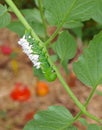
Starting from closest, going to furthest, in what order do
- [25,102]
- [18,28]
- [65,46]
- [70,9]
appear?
[70,9], [65,46], [18,28], [25,102]

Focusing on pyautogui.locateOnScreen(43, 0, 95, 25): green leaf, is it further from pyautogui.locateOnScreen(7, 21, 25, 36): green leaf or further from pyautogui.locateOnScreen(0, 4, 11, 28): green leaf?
pyautogui.locateOnScreen(7, 21, 25, 36): green leaf

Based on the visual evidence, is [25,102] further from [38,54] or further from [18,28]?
[38,54]

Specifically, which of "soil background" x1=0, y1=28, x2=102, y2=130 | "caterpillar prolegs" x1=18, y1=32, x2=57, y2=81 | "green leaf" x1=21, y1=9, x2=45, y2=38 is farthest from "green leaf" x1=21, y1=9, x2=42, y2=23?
"soil background" x1=0, y1=28, x2=102, y2=130

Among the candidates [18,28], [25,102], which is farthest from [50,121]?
[25,102]

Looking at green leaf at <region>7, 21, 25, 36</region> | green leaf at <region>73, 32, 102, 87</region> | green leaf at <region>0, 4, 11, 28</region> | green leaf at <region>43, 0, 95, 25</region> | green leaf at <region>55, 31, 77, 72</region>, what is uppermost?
green leaf at <region>0, 4, 11, 28</region>

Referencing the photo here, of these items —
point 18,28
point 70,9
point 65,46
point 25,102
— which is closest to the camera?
point 70,9

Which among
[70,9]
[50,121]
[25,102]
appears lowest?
[25,102]

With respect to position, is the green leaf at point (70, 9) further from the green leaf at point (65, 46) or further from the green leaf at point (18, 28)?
the green leaf at point (18, 28)
